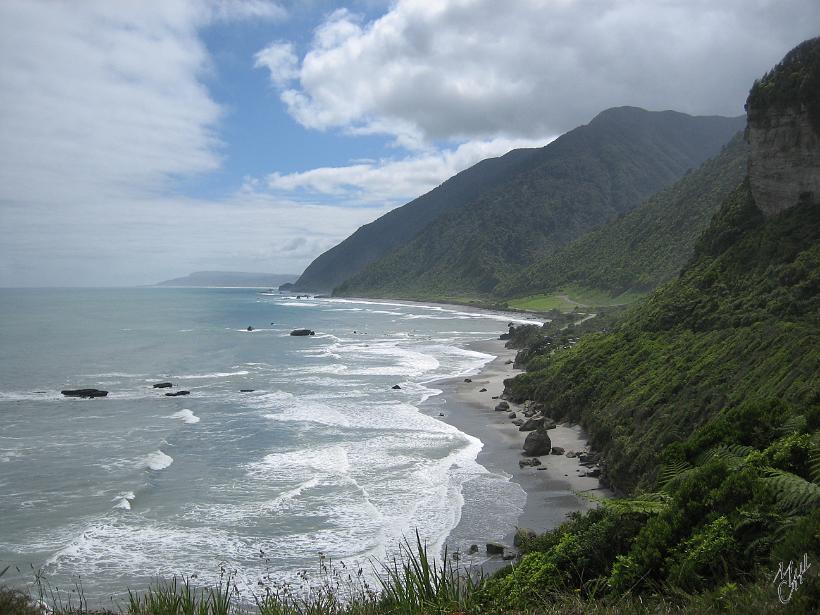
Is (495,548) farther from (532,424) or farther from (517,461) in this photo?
(532,424)

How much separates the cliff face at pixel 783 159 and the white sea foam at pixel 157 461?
3223cm

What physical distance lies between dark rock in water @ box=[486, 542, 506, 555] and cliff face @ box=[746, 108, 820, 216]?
24.9 meters

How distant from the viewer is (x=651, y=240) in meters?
110

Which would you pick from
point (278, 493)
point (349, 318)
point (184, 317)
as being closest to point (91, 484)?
point (278, 493)

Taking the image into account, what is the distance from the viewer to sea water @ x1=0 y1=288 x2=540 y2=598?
57.9 feet

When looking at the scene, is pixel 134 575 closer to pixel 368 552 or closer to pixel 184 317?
pixel 368 552

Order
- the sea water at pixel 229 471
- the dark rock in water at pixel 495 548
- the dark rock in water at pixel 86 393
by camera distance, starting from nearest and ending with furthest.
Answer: the dark rock in water at pixel 495 548
the sea water at pixel 229 471
the dark rock in water at pixel 86 393

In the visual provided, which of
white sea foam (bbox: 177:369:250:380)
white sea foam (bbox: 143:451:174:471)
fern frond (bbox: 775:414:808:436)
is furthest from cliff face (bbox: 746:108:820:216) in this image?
white sea foam (bbox: 177:369:250:380)

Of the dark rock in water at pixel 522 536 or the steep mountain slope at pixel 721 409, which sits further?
the dark rock in water at pixel 522 536

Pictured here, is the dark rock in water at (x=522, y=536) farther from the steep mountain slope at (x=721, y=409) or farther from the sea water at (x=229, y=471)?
the steep mountain slope at (x=721, y=409)

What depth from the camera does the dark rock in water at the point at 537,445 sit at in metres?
26.4

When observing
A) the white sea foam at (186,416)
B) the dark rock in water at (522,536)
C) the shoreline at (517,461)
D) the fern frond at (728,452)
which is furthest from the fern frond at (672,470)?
the white sea foam at (186,416)

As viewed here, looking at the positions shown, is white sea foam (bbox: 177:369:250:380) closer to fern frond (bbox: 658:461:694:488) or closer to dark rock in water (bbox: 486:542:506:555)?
dark rock in water (bbox: 486:542:506:555)

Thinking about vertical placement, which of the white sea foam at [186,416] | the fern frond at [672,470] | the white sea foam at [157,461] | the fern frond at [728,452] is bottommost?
the white sea foam at [157,461]
